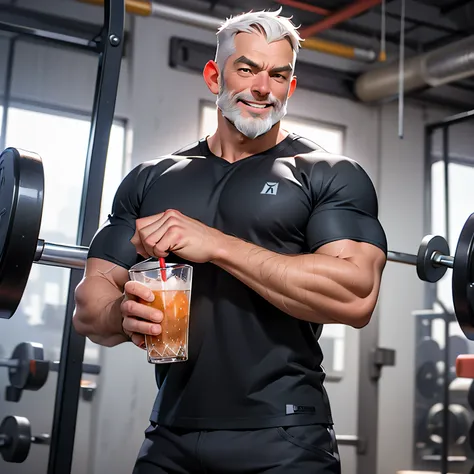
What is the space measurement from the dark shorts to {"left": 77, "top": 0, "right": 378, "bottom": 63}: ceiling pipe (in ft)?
12.0

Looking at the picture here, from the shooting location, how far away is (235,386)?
65.9 inches

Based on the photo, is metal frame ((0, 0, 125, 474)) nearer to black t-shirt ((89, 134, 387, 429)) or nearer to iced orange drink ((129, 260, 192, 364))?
black t-shirt ((89, 134, 387, 429))

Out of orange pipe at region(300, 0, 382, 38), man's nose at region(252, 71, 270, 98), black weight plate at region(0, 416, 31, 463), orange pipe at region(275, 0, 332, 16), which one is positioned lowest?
black weight plate at region(0, 416, 31, 463)

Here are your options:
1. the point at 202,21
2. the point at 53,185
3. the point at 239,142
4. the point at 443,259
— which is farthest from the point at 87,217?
the point at 202,21

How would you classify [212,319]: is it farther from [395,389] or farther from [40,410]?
[395,389]

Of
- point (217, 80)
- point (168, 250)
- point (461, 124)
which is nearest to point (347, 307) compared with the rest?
point (168, 250)

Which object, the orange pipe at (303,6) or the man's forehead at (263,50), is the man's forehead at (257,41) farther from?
the orange pipe at (303,6)

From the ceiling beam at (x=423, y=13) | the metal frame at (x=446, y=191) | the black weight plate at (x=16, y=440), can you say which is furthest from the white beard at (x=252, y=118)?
the ceiling beam at (x=423, y=13)

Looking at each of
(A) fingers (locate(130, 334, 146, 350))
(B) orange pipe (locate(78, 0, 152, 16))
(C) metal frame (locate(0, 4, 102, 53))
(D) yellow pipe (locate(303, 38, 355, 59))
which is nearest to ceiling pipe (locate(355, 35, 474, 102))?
(D) yellow pipe (locate(303, 38, 355, 59))

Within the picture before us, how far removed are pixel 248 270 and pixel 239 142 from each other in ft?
1.40

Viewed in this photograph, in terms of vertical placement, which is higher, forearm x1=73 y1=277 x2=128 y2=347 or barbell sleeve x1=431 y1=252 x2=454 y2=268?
barbell sleeve x1=431 y1=252 x2=454 y2=268

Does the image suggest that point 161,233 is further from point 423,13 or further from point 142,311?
point 423,13

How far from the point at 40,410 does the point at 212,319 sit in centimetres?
317

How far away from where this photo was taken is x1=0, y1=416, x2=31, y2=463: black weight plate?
3.35m
